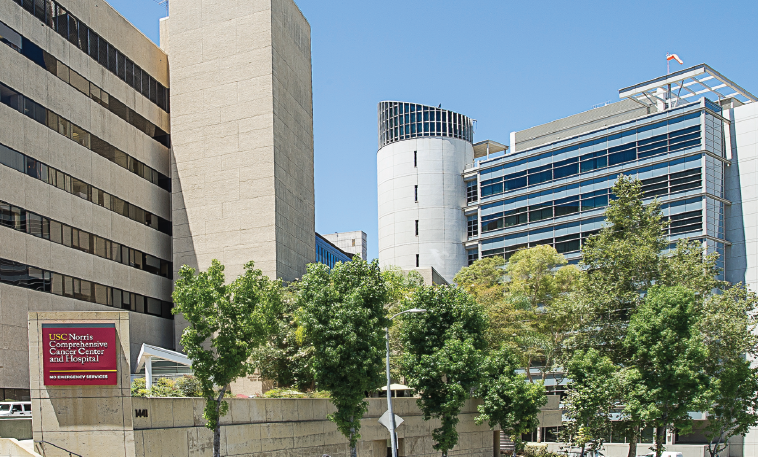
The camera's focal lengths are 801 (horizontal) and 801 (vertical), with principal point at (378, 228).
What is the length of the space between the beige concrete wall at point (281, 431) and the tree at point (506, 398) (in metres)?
2.67

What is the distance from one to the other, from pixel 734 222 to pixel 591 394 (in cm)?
5754

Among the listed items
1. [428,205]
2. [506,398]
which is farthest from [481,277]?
[428,205]

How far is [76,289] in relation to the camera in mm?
48812

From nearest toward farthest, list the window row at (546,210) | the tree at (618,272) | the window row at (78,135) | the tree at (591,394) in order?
the tree at (591,394)
the window row at (78,135)
the tree at (618,272)
the window row at (546,210)

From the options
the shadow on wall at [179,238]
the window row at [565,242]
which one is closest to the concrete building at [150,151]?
the shadow on wall at [179,238]

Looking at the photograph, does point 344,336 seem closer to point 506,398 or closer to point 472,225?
point 506,398

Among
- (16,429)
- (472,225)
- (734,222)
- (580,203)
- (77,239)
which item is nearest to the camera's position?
(16,429)

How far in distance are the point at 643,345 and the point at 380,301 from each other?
56.0ft

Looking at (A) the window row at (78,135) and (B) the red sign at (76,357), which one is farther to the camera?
(A) the window row at (78,135)

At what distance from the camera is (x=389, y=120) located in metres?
125

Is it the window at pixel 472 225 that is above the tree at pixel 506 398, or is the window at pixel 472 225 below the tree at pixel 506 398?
above

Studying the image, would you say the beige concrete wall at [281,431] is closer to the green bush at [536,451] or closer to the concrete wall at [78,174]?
the green bush at [536,451]

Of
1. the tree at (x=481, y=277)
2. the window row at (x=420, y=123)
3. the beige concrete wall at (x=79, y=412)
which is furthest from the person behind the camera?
the window row at (x=420, y=123)

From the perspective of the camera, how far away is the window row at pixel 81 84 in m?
45.4
